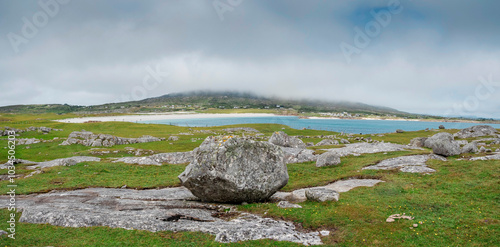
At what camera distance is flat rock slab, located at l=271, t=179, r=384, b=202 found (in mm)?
26250

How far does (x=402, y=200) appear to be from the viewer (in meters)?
22.6

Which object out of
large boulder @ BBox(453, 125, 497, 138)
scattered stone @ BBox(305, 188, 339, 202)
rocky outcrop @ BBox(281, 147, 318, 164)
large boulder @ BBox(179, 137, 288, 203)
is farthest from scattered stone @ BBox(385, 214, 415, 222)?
large boulder @ BBox(453, 125, 497, 138)

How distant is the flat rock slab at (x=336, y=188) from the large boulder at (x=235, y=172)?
7.35 feet

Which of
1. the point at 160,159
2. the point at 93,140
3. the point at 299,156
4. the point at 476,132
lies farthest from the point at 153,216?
the point at 476,132

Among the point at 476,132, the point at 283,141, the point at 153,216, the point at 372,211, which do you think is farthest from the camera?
the point at 476,132

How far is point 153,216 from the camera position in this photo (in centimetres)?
1992

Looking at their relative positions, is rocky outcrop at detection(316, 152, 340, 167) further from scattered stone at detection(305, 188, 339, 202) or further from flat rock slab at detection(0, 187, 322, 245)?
flat rock slab at detection(0, 187, 322, 245)

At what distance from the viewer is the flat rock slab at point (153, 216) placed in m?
17.0

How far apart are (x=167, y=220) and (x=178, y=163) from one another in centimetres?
3086

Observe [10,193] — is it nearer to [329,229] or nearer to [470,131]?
[329,229]

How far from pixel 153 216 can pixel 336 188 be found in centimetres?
2070

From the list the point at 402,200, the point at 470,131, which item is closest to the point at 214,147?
the point at 402,200

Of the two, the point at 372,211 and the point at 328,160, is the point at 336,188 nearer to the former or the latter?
the point at 372,211

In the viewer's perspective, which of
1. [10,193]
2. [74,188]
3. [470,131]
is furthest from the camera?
[470,131]
